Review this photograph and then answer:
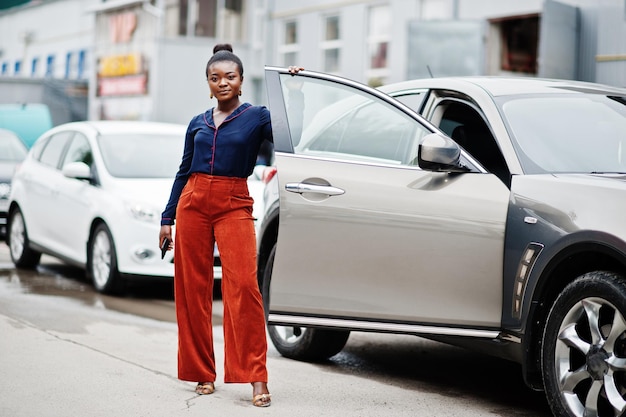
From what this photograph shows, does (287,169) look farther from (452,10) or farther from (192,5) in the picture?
(192,5)

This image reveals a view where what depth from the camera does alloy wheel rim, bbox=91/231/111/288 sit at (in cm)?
955

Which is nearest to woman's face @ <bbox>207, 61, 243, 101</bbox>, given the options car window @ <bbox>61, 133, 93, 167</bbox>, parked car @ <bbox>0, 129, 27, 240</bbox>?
car window @ <bbox>61, 133, 93, 167</bbox>

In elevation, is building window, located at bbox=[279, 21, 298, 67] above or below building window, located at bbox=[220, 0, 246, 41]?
below

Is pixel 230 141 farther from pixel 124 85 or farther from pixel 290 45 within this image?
pixel 124 85

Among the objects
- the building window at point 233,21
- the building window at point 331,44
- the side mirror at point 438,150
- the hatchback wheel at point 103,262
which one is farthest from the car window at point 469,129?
the building window at point 233,21

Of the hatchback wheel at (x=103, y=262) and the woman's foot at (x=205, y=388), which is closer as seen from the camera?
the woman's foot at (x=205, y=388)

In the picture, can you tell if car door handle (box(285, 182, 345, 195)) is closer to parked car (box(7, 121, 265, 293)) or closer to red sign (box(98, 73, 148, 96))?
parked car (box(7, 121, 265, 293))

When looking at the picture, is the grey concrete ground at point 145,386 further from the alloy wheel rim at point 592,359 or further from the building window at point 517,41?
the building window at point 517,41

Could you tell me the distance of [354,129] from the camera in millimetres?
5898

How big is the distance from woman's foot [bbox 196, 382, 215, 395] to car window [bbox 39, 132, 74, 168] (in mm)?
5894

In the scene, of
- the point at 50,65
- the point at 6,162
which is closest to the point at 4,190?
the point at 6,162

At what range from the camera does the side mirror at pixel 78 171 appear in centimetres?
984

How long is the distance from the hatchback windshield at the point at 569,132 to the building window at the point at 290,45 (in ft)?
69.9

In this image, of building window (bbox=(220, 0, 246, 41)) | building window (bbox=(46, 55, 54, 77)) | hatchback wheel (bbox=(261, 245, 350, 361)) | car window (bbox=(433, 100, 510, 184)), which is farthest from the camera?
building window (bbox=(46, 55, 54, 77))
